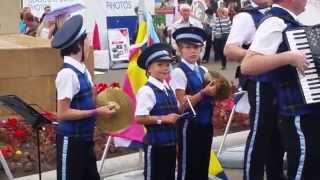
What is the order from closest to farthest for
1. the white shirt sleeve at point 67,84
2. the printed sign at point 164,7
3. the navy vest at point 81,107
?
the white shirt sleeve at point 67,84
the navy vest at point 81,107
the printed sign at point 164,7

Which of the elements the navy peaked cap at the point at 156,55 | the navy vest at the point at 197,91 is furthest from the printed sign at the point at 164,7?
the navy peaked cap at the point at 156,55

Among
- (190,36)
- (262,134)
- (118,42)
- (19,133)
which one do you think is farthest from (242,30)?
(118,42)

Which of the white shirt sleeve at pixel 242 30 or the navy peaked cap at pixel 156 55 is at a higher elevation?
the white shirt sleeve at pixel 242 30

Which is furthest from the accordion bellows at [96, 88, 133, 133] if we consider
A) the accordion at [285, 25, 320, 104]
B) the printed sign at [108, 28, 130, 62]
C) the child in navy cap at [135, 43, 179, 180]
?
the printed sign at [108, 28, 130, 62]

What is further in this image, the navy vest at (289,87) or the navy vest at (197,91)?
the navy vest at (197,91)

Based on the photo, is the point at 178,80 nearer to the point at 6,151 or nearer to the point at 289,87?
the point at 289,87

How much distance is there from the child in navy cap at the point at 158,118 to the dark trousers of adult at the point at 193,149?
297mm

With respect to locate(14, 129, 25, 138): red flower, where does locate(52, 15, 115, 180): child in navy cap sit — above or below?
above

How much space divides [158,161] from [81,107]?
0.83 metres

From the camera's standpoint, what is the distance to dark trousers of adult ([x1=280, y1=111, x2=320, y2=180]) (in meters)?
4.53

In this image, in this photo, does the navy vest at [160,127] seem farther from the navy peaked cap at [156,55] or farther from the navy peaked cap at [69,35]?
the navy peaked cap at [69,35]

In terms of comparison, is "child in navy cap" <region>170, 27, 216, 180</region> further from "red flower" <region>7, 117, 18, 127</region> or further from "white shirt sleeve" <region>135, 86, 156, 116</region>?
"red flower" <region>7, 117, 18, 127</region>

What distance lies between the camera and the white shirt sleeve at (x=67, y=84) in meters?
5.32

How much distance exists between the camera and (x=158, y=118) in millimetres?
5805
